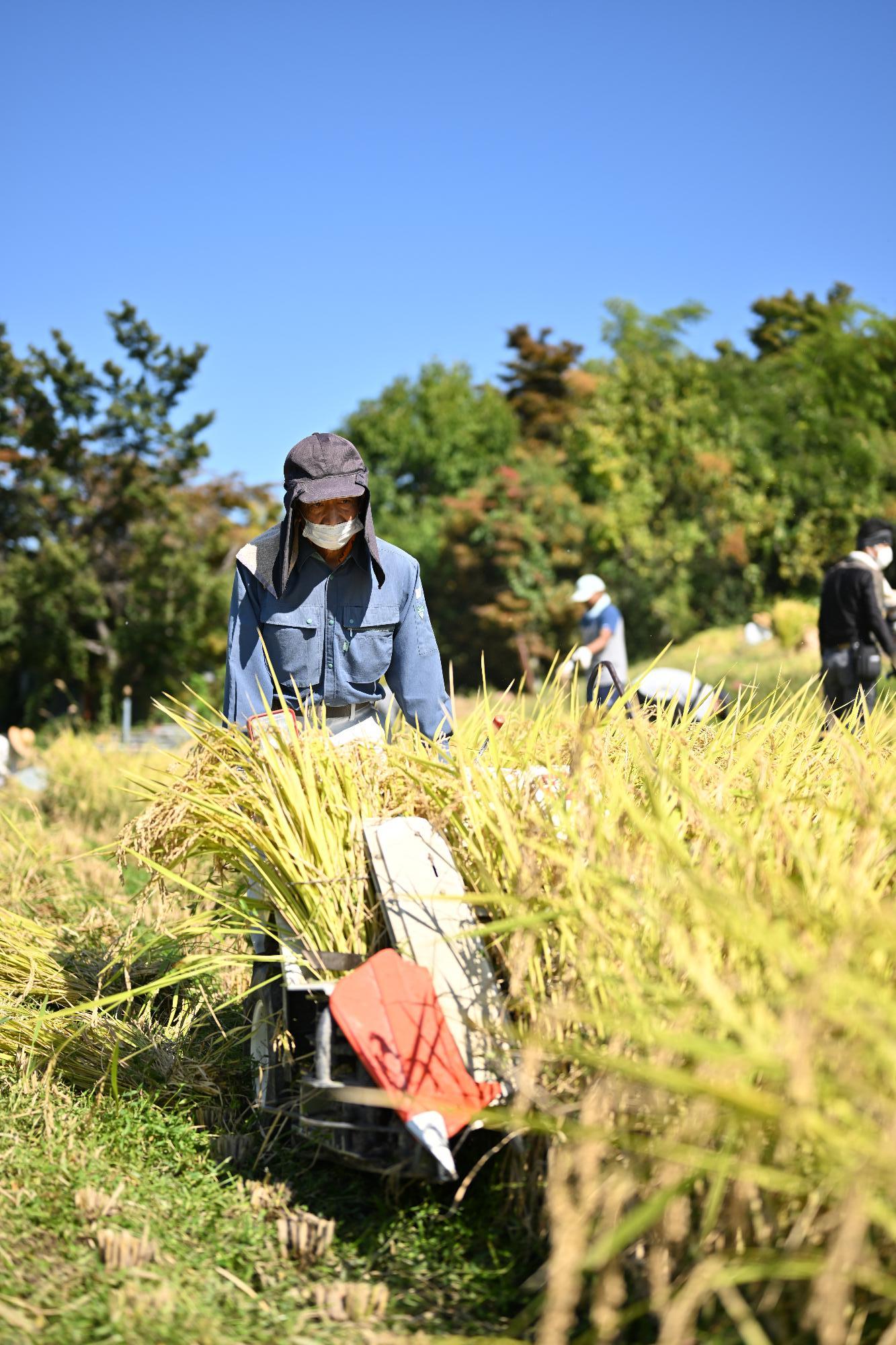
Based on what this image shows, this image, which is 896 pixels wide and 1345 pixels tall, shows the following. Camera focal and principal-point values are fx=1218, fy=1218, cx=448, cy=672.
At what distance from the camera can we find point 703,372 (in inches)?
1095

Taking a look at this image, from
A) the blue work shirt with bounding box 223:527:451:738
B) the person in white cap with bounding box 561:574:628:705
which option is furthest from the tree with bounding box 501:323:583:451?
the blue work shirt with bounding box 223:527:451:738

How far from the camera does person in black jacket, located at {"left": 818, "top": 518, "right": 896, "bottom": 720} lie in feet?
20.9

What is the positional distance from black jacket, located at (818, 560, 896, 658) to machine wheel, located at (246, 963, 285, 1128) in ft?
14.7

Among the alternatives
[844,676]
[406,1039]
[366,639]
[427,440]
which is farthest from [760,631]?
[427,440]

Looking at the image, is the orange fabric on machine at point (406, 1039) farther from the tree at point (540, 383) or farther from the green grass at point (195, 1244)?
the tree at point (540, 383)

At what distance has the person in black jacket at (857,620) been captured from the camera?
6.38 meters

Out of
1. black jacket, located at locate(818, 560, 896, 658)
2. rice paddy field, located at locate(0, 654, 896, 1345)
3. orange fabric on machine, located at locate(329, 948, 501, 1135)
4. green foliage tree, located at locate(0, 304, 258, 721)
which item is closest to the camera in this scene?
rice paddy field, located at locate(0, 654, 896, 1345)

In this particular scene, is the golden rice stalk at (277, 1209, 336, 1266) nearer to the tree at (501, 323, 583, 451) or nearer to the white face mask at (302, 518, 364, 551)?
the white face mask at (302, 518, 364, 551)

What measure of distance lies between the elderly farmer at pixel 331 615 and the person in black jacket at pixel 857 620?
136 inches

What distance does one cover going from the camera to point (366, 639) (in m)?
3.48

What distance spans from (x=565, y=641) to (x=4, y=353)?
13.1 m

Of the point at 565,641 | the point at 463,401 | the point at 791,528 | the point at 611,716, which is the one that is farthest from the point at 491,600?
the point at 611,716

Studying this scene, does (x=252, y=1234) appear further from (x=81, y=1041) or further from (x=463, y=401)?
(x=463, y=401)

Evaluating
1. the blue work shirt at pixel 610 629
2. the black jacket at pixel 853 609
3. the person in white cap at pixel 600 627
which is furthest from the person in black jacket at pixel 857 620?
the blue work shirt at pixel 610 629
